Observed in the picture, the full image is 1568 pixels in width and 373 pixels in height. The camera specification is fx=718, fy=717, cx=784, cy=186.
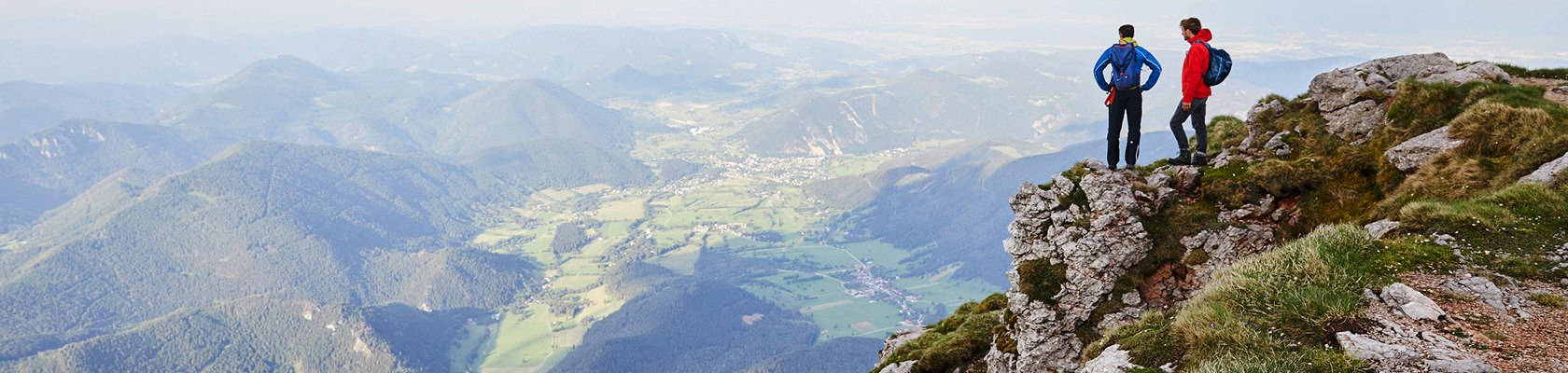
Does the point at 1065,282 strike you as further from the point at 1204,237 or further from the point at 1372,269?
the point at 1372,269

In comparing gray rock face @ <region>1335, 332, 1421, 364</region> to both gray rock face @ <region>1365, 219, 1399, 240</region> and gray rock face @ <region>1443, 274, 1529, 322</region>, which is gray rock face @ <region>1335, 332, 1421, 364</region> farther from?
gray rock face @ <region>1365, 219, 1399, 240</region>

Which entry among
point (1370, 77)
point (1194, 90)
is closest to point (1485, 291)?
point (1194, 90)

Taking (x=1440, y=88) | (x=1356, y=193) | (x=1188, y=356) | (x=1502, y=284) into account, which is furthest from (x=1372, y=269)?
(x=1440, y=88)

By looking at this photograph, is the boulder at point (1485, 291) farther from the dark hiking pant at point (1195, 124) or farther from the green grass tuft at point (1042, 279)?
the dark hiking pant at point (1195, 124)

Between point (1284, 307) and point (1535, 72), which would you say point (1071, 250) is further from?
point (1535, 72)

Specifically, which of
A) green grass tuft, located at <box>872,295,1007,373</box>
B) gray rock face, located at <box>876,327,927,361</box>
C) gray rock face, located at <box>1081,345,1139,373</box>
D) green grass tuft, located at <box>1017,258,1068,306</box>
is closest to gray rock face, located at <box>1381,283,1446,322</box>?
gray rock face, located at <box>1081,345,1139,373</box>

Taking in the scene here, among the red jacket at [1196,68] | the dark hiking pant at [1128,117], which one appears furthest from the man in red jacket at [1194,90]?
the dark hiking pant at [1128,117]

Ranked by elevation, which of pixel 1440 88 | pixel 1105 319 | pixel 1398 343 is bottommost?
pixel 1105 319

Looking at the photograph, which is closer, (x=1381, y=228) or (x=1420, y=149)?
(x=1381, y=228)
